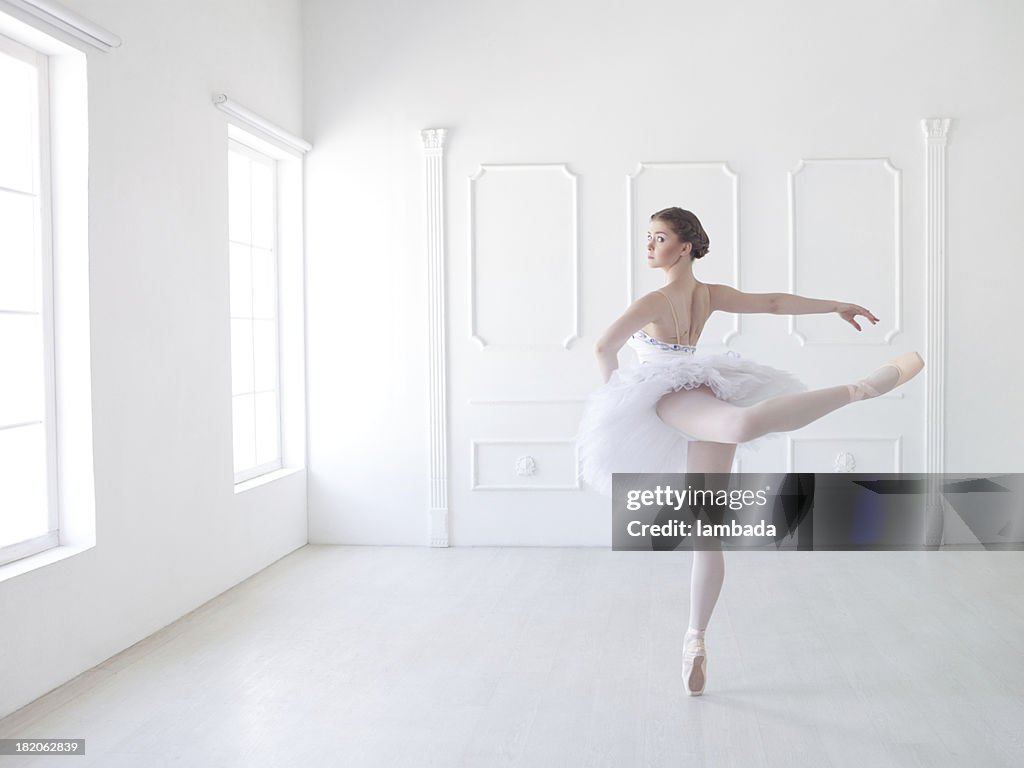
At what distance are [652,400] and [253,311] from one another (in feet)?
10.2

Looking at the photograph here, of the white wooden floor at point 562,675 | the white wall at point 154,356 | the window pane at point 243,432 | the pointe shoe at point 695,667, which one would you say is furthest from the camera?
the window pane at point 243,432

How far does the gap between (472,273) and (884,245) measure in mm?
2364

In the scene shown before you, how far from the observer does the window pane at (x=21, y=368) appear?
3.45 m

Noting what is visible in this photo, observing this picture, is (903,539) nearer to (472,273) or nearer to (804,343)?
(804,343)

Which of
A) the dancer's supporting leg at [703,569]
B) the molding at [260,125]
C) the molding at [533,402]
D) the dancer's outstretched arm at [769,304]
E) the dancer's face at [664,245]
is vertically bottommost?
the dancer's supporting leg at [703,569]

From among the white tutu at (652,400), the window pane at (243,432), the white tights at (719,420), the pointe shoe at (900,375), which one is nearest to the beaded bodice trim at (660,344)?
the white tutu at (652,400)

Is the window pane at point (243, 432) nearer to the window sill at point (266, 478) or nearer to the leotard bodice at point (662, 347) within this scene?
the window sill at point (266, 478)

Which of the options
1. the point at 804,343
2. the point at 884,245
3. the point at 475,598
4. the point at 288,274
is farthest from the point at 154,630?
the point at 884,245

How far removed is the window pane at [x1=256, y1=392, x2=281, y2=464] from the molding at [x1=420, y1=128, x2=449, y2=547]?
0.91 meters

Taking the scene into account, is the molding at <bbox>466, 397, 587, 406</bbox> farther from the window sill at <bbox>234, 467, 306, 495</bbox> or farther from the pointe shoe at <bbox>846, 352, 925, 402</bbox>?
the pointe shoe at <bbox>846, 352, 925, 402</bbox>

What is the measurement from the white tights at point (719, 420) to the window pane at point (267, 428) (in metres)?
3.08

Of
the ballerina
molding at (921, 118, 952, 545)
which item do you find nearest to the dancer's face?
the ballerina

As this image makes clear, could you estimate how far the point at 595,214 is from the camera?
5.81m

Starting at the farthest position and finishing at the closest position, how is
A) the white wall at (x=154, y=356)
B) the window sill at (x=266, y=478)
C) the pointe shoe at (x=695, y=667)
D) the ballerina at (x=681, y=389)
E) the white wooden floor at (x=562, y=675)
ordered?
the window sill at (x=266, y=478) < the white wall at (x=154, y=356) < the pointe shoe at (x=695, y=667) < the ballerina at (x=681, y=389) < the white wooden floor at (x=562, y=675)
